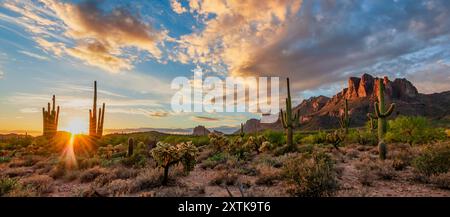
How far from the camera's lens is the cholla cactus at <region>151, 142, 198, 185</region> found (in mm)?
8742

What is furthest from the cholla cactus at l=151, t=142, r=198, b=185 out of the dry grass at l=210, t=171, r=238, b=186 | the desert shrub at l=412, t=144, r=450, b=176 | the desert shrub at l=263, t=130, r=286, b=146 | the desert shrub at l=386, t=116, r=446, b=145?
the desert shrub at l=263, t=130, r=286, b=146

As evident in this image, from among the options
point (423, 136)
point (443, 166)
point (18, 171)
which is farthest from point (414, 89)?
point (18, 171)

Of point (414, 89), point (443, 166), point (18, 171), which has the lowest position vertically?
point (18, 171)

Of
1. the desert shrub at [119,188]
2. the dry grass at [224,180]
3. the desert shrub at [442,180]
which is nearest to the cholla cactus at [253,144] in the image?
the dry grass at [224,180]

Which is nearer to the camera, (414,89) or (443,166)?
(443,166)

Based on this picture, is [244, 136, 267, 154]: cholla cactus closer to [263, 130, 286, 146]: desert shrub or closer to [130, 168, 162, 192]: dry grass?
[263, 130, 286, 146]: desert shrub

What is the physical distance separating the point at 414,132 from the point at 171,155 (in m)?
16.8

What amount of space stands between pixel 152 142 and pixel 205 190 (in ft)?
65.6

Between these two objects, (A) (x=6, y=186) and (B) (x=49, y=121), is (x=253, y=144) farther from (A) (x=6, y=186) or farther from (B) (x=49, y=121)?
(B) (x=49, y=121)

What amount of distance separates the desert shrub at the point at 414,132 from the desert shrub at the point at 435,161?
30.2 ft

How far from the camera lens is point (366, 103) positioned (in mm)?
114625

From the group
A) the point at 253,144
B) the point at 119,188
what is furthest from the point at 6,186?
the point at 253,144
